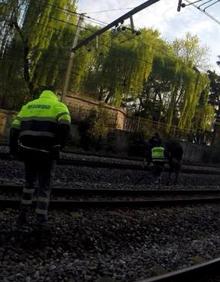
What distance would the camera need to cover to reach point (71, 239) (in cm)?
741

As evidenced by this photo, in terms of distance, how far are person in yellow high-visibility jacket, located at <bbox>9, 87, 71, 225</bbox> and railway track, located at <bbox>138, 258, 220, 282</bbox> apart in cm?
208

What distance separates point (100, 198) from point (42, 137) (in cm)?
564

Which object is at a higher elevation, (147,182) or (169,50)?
(169,50)

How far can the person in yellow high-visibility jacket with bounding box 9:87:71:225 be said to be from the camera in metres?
6.84

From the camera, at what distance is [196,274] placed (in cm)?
629

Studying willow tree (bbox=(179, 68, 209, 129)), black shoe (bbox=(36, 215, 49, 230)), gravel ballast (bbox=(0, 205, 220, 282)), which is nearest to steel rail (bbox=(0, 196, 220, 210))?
gravel ballast (bbox=(0, 205, 220, 282))

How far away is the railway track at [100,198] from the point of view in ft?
32.0

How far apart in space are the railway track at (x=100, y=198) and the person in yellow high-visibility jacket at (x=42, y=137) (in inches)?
76.6

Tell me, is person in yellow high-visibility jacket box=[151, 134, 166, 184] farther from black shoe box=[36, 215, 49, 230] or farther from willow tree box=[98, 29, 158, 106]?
willow tree box=[98, 29, 158, 106]

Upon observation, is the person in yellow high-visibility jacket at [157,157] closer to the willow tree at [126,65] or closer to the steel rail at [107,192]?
the steel rail at [107,192]

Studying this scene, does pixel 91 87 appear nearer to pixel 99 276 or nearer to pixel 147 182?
pixel 147 182

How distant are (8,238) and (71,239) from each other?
3.42 feet

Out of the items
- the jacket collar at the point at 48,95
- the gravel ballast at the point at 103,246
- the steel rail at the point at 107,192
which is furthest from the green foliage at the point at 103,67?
the jacket collar at the point at 48,95

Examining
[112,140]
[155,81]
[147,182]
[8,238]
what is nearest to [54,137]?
[8,238]
